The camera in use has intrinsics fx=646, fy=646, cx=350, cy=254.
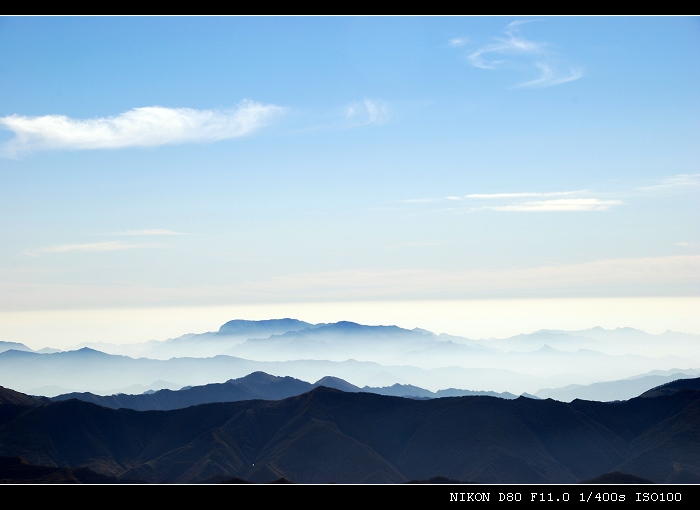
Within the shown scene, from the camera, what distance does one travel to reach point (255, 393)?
13625 centimetres

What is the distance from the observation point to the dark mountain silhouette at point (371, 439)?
229 feet

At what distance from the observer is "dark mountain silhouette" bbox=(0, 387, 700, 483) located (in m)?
69.9

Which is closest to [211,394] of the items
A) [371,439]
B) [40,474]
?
[371,439]

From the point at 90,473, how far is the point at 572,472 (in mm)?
50813

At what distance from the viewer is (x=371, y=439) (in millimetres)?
80438

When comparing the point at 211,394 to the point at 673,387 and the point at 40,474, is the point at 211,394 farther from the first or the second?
the point at 673,387

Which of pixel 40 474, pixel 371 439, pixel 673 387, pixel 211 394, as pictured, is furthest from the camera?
pixel 211 394

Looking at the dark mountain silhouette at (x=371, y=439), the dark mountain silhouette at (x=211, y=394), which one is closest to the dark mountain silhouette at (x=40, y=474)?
the dark mountain silhouette at (x=371, y=439)

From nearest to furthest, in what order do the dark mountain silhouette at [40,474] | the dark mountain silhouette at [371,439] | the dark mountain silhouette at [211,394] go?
the dark mountain silhouette at [40,474]
the dark mountain silhouette at [371,439]
the dark mountain silhouette at [211,394]

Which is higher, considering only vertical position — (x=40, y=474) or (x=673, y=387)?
(x=673, y=387)

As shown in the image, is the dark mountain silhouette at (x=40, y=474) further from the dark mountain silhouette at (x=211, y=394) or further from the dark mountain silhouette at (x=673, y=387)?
the dark mountain silhouette at (x=673, y=387)
